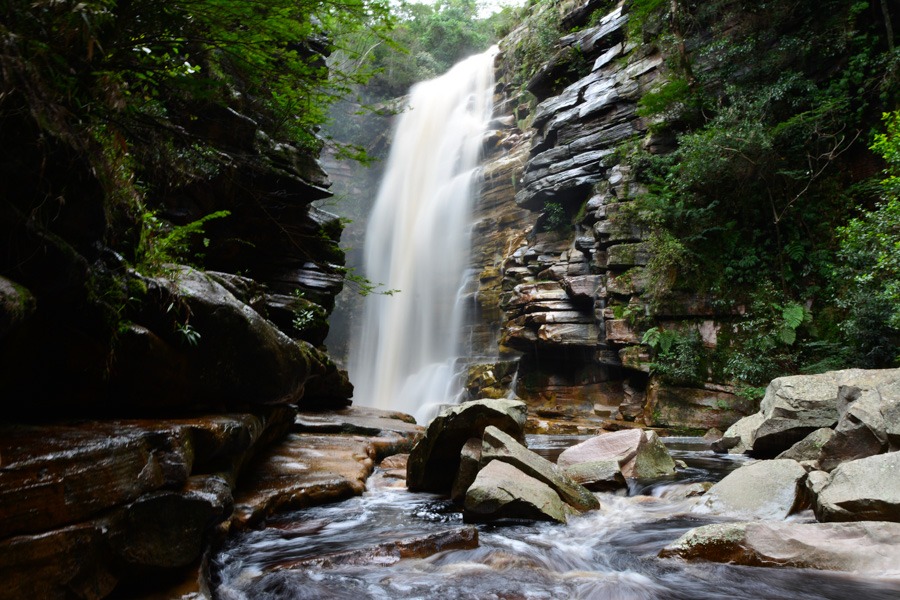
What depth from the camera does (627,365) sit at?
48.6 feet

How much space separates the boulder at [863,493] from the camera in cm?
393

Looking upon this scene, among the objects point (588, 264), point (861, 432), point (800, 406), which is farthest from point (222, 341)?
point (588, 264)

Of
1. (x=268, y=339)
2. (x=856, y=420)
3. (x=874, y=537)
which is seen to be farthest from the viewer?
(x=856, y=420)

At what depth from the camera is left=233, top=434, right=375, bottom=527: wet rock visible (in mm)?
4832

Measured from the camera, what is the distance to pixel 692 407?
13250 millimetres

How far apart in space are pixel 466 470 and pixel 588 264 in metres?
12.7

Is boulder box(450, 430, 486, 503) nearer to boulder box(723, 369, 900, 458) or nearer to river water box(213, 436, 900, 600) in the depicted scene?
river water box(213, 436, 900, 600)

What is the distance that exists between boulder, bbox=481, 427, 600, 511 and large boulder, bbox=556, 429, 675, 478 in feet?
4.71

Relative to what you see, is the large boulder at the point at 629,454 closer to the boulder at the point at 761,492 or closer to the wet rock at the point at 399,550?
the boulder at the point at 761,492

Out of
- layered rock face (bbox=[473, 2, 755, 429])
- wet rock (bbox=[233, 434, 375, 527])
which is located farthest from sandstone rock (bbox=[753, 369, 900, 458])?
wet rock (bbox=[233, 434, 375, 527])

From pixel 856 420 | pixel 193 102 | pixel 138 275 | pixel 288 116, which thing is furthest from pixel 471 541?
pixel 193 102

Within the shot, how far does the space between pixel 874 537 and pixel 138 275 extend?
569 centimetres

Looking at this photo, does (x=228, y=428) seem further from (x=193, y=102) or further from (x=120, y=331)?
(x=193, y=102)

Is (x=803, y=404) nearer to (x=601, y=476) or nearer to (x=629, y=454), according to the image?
(x=629, y=454)
